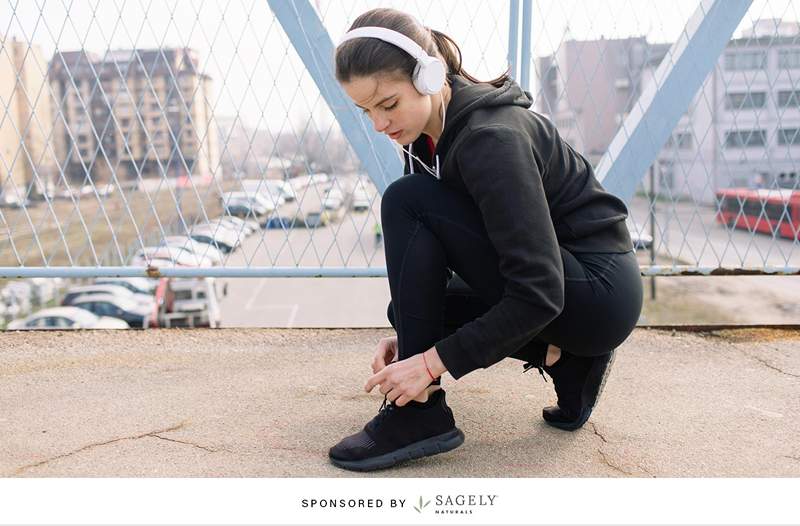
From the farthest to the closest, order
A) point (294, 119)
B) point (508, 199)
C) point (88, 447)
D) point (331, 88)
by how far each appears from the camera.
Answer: point (294, 119)
point (331, 88)
point (88, 447)
point (508, 199)

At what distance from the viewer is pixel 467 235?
3.95 feet

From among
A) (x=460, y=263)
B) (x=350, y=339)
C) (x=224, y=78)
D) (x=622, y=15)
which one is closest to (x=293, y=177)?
(x=224, y=78)

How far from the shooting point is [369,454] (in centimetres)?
126

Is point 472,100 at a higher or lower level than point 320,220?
higher

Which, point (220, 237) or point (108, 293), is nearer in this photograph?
point (220, 237)

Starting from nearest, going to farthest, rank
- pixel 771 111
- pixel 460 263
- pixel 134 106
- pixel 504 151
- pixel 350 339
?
pixel 504 151 → pixel 460 263 → pixel 350 339 → pixel 134 106 → pixel 771 111

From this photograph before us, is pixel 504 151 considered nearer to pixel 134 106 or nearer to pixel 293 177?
pixel 293 177

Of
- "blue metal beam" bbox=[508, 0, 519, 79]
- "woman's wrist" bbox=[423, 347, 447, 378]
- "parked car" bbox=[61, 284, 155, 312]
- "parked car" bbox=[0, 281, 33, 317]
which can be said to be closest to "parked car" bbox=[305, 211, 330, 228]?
"blue metal beam" bbox=[508, 0, 519, 79]

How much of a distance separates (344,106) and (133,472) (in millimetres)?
1121

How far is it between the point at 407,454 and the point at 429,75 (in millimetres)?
591

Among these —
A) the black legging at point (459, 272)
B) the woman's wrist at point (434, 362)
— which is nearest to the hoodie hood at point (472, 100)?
the black legging at point (459, 272)

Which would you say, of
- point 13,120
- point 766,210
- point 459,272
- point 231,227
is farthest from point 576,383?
point 13,120

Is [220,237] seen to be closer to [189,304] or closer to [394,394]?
[394,394]

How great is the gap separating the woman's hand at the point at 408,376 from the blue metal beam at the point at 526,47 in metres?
1.11
